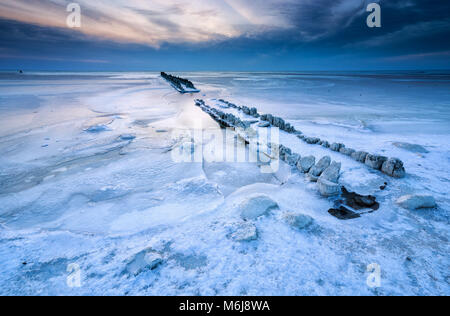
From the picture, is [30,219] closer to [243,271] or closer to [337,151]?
[243,271]

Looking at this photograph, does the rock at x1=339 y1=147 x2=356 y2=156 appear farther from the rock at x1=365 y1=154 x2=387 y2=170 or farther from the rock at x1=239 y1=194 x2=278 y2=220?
the rock at x1=239 y1=194 x2=278 y2=220

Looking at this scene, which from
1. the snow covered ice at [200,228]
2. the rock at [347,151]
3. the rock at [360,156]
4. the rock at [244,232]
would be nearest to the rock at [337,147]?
the rock at [347,151]

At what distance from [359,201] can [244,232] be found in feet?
6.62

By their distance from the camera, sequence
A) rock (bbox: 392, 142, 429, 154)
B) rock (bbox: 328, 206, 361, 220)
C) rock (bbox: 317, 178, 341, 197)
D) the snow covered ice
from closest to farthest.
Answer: the snow covered ice → rock (bbox: 328, 206, 361, 220) → rock (bbox: 317, 178, 341, 197) → rock (bbox: 392, 142, 429, 154)

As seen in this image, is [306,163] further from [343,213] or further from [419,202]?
[419,202]

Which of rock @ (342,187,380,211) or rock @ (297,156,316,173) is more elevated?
rock @ (297,156,316,173)

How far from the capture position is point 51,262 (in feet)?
7.27

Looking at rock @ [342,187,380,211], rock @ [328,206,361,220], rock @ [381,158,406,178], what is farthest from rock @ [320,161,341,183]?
rock @ [381,158,406,178]

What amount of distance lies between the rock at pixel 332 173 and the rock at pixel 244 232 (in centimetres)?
177

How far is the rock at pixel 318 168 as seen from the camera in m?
3.86

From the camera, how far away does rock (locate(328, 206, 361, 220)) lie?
9.49 ft

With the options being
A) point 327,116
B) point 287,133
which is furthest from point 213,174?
point 327,116

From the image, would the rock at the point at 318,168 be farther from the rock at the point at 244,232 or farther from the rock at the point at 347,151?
the rock at the point at 244,232

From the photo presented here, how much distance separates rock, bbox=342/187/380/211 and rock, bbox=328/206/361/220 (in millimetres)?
162
